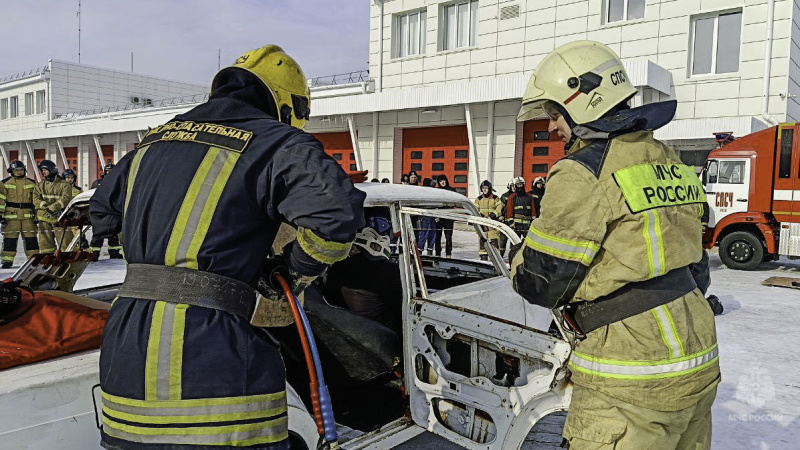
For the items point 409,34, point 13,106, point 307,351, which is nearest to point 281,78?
point 307,351

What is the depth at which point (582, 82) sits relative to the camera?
1902 millimetres

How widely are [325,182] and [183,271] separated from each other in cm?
50

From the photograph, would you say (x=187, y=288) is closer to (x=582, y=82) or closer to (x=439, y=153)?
(x=582, y=82)

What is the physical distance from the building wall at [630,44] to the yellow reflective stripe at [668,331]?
44.0 feet

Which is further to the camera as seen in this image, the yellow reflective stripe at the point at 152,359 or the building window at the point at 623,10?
the building window at the point at 623,10

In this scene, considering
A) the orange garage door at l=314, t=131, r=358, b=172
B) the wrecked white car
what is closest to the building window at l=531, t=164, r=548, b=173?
the orange garage door at l=314, t=131, r=358, b=172

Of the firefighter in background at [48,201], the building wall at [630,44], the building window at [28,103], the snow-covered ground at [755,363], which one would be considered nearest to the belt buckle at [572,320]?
the snow-covered ground at [755,363]

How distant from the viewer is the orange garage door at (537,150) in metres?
15.2

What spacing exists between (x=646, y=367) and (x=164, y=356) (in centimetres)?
144

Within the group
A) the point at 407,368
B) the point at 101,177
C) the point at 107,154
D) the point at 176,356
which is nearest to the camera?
the point at 176,356

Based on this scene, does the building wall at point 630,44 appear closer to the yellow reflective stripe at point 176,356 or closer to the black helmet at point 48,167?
the black helmet at point 48,167

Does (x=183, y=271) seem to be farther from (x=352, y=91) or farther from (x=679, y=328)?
(x=352, y=91)

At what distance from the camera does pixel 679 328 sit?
5.65ft

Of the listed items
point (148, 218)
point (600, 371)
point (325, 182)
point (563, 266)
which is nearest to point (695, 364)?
point (600, 371)
